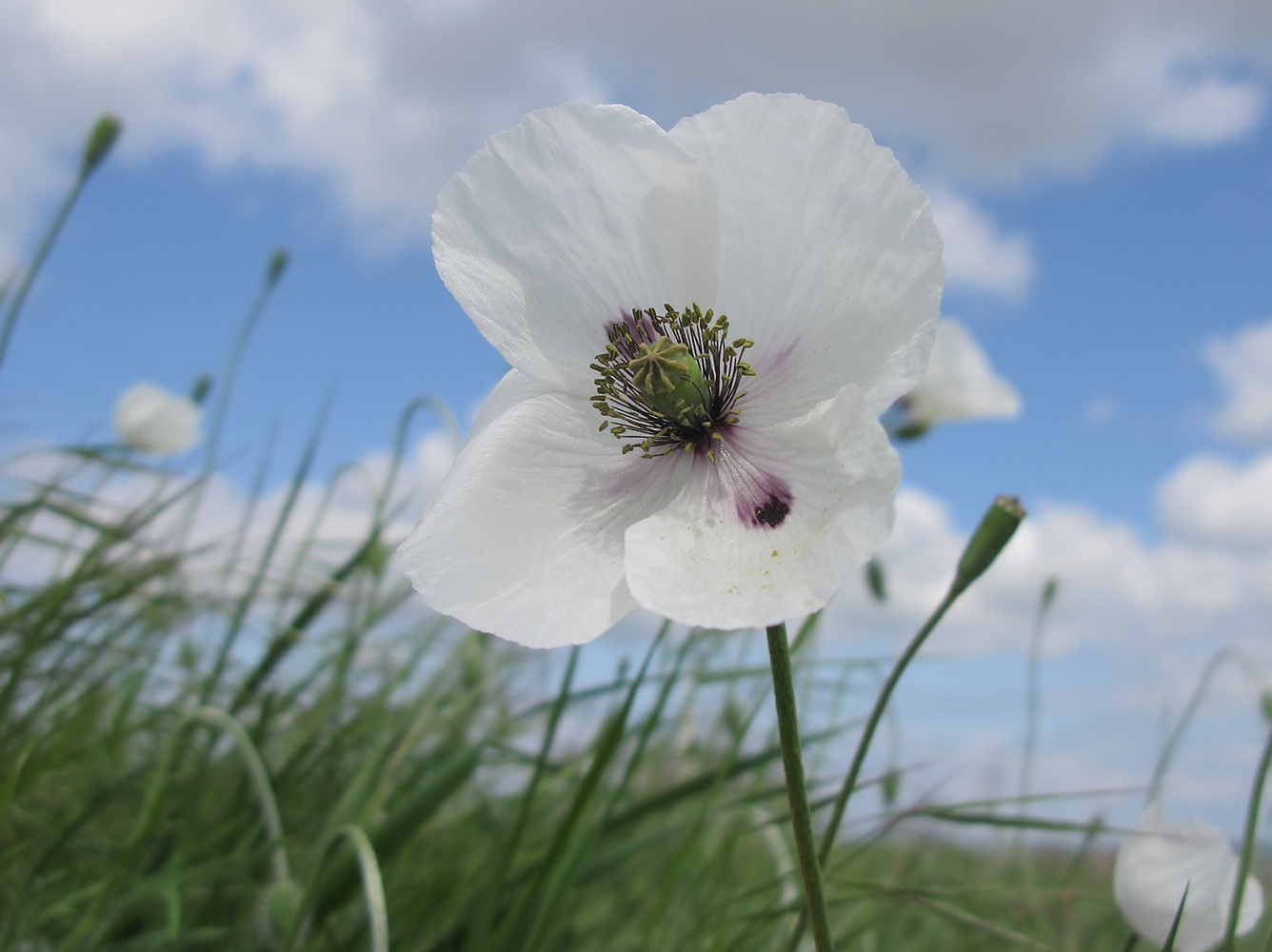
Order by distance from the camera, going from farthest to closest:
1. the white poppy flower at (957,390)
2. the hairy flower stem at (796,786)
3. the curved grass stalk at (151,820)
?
1. the white poppy flower at (957,390)
2. the curved grass stalk at (151,820)
3. the hairy flower stem at (796,786)

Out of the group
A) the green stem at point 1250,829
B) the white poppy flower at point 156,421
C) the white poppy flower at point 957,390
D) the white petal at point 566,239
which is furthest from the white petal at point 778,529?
the white poppy flower at point 156,421

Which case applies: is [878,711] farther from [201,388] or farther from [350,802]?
[201,388]

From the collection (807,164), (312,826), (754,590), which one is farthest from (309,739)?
(807,164)

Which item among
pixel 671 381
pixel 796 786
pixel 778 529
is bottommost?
pixel 796 786

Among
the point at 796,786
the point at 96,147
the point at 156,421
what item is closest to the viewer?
the point at 796,786

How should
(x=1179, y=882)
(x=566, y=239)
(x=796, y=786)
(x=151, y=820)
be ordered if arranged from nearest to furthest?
(x=796, y=786)
(x=566, y=239)
(x=1179, y=882)
(x=151, y=820)

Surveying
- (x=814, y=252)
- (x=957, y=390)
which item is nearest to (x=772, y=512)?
(x=814, y=252)

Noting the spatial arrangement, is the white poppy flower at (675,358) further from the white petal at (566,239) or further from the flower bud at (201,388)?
the flower bud at (201,388)

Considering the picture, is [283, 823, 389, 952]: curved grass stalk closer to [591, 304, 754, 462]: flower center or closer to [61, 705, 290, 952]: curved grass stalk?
[61, 705, 290, 952]: curved grass stalk
